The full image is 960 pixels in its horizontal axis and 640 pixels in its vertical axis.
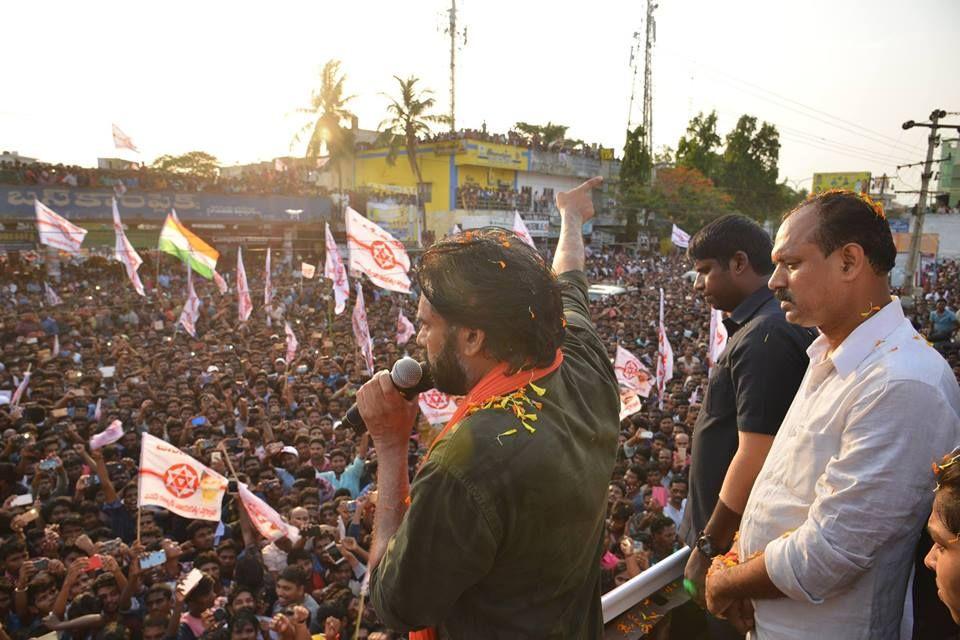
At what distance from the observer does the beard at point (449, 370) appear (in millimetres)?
1341

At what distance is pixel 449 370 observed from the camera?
136 cm

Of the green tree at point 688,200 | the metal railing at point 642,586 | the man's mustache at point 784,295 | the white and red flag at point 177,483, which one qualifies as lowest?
the white and red flag at point 177,483

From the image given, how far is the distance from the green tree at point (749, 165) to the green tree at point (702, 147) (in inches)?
30.6

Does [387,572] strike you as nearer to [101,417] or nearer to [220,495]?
[220,495]

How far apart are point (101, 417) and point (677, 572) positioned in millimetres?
8038

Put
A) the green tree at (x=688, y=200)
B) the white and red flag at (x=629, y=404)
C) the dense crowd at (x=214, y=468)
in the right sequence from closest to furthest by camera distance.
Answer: the dense crowd at (x=214, y=468)
the white and red flag at (x=629, y=404)
the green tree at (x=688, y=200)

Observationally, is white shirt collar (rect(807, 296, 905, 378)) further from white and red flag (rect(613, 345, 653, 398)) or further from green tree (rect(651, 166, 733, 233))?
green tree (rect(651, 166, 733, 233))

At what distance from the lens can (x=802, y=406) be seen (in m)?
1.60

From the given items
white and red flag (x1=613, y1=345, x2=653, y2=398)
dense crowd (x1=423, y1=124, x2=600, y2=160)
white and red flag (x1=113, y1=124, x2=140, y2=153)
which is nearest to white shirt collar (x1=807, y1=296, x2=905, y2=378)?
white and red flag (x1=613, y1=345, x2=653, y2=398)

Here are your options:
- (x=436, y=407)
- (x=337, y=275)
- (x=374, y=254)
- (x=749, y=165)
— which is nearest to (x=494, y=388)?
(x=436, y=407)

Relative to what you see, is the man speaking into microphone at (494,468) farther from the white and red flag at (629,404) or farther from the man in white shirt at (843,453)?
the white and red flag at (629,404)

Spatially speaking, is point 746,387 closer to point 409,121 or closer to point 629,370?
point 629,370

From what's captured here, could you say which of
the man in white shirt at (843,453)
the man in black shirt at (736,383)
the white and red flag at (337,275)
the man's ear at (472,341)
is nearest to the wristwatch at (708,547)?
the man in black shirt at (736,383)

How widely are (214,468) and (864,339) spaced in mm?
6235
